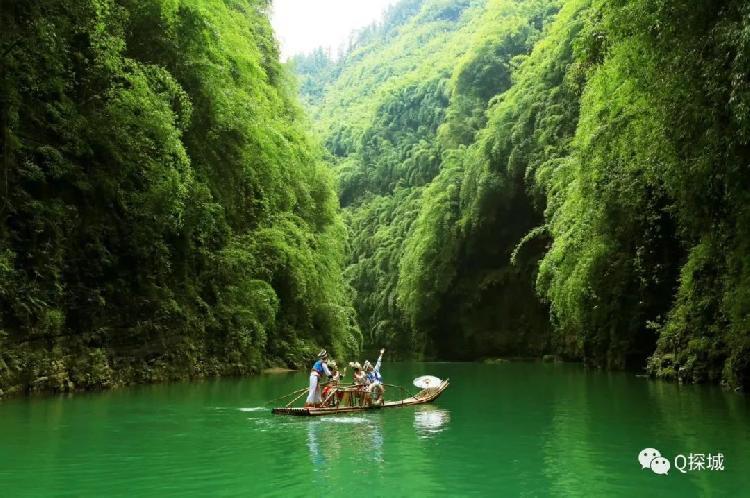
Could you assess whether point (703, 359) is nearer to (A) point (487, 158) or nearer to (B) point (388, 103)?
(A) point (487, 158)

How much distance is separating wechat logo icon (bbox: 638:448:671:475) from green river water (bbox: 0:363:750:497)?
108 mm

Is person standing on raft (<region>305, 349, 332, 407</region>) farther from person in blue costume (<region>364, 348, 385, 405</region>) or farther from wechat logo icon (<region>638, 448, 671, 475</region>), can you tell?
wechat logo icon (<region>638, 448, 671, 475</region>)

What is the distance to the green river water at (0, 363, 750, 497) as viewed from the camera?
768cm

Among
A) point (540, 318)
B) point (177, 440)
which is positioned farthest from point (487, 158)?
point (177, 440)

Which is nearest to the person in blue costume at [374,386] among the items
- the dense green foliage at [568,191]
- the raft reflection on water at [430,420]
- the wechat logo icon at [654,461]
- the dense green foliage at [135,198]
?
the raft reflection on water at [430,420]

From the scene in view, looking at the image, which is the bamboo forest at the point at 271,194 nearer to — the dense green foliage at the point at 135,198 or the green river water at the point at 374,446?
the dense green foliage at the point at 135,198

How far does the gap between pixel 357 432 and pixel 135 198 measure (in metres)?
9.50

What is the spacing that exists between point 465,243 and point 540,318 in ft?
18.8

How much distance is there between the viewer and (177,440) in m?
10.6

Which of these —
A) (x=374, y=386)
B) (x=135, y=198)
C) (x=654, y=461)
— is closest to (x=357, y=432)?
(x=374, y=386)

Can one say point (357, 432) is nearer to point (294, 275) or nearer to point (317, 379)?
point (317, 379)

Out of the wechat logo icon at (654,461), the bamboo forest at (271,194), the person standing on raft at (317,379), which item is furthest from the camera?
the person standing on raft at (317,379)

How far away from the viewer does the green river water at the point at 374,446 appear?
7.68m

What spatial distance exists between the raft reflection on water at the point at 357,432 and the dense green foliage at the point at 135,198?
679cm
